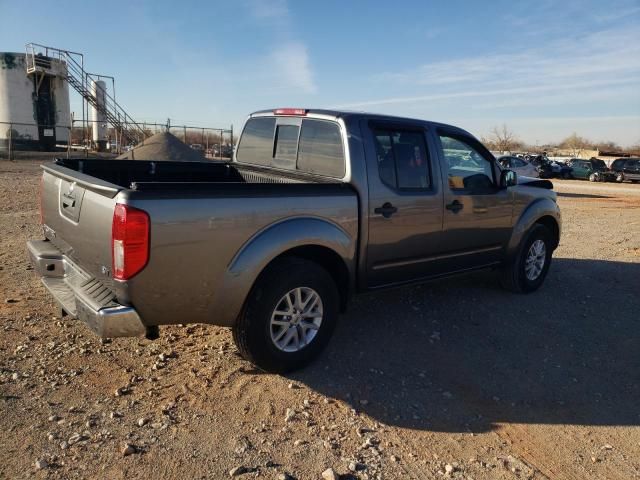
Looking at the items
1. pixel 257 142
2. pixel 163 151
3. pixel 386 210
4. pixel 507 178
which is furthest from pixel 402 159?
pixel 163 151

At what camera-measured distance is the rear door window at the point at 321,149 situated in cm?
441

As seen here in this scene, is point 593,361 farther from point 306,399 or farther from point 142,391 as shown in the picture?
point 142,391

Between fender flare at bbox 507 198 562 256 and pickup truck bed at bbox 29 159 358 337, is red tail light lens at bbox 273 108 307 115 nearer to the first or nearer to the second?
pickup truck bed at bbox 29 159 358 337

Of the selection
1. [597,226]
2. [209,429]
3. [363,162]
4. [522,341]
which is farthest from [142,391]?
[597,226]

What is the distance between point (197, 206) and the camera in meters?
3.20

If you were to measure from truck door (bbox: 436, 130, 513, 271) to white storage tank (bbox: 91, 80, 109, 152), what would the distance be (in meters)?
28.0

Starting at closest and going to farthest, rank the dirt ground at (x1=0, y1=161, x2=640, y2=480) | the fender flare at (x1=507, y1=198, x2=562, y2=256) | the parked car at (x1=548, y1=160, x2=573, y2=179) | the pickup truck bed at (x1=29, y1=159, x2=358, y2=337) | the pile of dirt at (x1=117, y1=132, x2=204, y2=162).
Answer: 1. the dirt ground at (x1=0, y1=161, x2=640, y2=480)
2. the pickup truck bed at (x1=29, y1=159, x2=358, y2=337)
3. the fender flare at (x1=507, y1=198, x2=562, y2=256)
4. the pile of dirt at (x1=117, y1=132, x2=204, y2=162)
5. the parked car at (x1=548, y1=160, x2=573, y2=179)

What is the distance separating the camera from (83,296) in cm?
334

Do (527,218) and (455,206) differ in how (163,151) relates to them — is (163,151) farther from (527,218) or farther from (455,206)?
(455,206)

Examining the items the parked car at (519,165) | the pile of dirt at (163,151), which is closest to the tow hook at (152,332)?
the pile of dirt at (163,151)

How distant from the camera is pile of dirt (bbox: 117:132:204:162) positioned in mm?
15805

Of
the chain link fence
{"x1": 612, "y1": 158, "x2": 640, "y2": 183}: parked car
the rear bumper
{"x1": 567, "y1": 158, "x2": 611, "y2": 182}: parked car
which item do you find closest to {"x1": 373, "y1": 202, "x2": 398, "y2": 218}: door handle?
the rear bumper

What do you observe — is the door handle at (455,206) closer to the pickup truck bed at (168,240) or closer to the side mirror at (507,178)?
the side mirror at (507,178)

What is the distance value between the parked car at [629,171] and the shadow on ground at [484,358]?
113 ft
